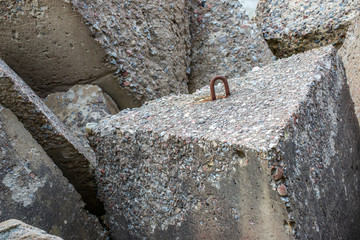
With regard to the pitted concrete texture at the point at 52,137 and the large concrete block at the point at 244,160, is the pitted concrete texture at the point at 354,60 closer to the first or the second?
the large concrete block at the point at 244,160

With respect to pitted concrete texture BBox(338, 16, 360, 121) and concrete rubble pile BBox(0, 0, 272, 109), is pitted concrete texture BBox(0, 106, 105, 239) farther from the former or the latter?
pitted concrete texture BBox(338, 16, 360, 121)

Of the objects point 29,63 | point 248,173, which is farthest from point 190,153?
point 29,63

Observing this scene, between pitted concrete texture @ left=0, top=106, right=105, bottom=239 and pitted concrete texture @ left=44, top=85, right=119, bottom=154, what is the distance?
43 cm

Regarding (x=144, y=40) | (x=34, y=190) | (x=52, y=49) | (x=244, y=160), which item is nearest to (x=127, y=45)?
(x=144, y=40)

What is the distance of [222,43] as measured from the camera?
2703 millimetres

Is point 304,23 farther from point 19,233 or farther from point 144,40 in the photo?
point 19,233

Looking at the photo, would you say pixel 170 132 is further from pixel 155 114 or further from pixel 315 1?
pixel 315 1

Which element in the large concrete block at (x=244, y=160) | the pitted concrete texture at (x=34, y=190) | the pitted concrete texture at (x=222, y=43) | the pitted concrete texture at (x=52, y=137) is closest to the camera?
the large concrete block at (x=244, y=160)

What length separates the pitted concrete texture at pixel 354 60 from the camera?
7.30 ft

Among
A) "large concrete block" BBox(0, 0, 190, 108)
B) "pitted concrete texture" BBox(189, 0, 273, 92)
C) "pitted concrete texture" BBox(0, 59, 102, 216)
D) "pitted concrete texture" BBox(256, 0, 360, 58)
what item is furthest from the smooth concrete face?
"pitted concrete texture" BBox(256, 0, 360, 58)

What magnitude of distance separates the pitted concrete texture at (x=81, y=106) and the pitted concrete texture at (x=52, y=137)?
0.22 meters

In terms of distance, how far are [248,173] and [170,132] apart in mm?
357

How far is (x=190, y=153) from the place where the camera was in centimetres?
141

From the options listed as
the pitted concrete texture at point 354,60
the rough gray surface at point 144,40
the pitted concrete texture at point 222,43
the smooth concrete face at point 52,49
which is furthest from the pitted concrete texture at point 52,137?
the pitted concrete texture at point 354,60
